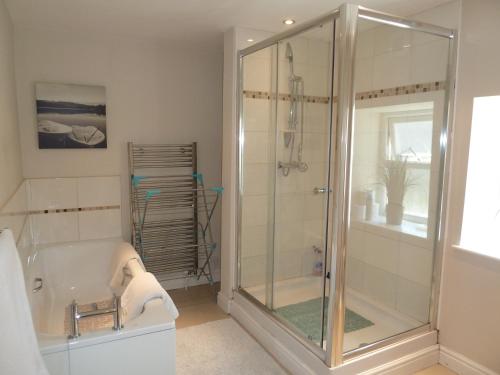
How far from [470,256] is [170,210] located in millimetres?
2469

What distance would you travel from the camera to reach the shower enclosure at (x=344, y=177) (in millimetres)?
2039

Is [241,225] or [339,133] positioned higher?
[339,133]

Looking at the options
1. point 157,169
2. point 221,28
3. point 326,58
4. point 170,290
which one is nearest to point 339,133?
point 326,58

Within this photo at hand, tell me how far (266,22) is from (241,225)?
1579mm

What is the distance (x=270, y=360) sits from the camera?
2479 mm

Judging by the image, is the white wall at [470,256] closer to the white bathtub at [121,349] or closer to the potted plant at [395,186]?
the potted plant at [395,186]

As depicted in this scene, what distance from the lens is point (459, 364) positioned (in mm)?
2338

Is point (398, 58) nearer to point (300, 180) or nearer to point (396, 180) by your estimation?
point (396, 180)

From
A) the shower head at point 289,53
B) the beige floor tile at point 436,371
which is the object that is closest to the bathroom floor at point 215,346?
the beige floor tile at point 436,371

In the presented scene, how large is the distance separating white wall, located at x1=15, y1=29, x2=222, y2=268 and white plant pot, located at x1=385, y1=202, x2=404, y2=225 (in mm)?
1698

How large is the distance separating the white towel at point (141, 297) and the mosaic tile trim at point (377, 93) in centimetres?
149

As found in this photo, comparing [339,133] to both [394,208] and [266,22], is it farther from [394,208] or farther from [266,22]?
[266,22]

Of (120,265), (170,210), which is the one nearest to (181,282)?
(170,210)

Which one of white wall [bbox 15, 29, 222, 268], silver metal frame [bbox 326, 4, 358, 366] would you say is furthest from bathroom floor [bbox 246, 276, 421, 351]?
white wall [bbox 15, 29, 222, 268]
